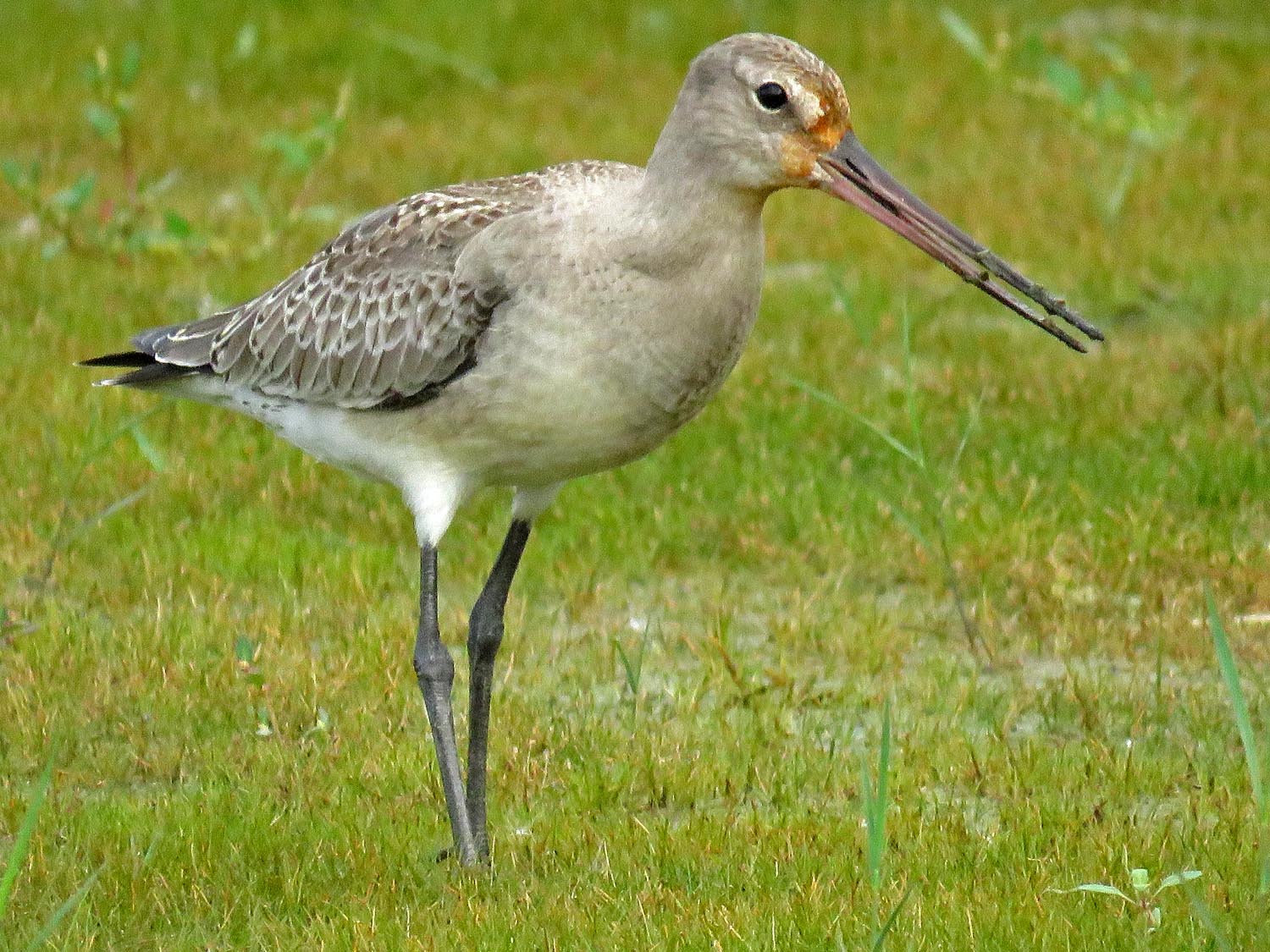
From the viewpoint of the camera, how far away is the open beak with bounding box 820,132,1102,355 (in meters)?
4.96

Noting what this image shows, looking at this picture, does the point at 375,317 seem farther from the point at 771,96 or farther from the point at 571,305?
the point at 771,96

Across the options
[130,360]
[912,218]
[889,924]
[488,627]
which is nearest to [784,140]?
[912,218]

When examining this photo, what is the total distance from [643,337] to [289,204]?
258 inches

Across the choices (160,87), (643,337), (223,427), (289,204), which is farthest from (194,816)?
(160,87)

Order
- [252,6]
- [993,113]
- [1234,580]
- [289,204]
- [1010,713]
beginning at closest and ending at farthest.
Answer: [1010,713] < [1234,580] < [289,204] < [993,113] < [252,6]

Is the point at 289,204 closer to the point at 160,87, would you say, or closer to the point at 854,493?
the point at 160,87

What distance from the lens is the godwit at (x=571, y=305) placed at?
5.20 m

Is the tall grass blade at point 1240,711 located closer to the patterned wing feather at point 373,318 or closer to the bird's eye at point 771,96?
the bird's eye at point 771,96

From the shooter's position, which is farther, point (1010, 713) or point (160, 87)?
point (160, 87)

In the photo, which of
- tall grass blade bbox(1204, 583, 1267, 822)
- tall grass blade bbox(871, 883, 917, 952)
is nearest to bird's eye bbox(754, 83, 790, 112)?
tall grass blade bbox(1204, 583, 1267, 822)

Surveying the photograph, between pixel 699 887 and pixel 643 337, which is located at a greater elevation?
pixel 643 337

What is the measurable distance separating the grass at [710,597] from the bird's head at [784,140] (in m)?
1.53

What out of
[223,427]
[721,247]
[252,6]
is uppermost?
[721,247]

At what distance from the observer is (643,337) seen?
17.2ft
